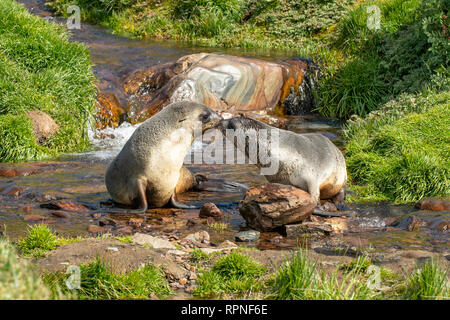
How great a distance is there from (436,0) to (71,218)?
8886 millimetres

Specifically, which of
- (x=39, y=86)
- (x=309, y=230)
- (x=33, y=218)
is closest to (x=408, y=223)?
(x=309, y=230)

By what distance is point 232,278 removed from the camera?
4891mm

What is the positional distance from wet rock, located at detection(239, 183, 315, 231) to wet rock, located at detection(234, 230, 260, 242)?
19 cm

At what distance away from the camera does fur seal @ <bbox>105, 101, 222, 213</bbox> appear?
742cm

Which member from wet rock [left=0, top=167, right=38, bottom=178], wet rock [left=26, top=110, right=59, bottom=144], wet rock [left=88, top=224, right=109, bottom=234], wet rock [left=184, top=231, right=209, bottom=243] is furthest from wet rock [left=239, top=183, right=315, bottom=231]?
wet rock [left=26, top=110, right=59, bottom=144]

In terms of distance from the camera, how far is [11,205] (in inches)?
293

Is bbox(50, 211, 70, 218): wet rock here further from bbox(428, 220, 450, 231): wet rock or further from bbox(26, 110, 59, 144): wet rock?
bbox(428, 220, 450, 231): wet rock

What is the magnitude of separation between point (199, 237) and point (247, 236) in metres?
0.52

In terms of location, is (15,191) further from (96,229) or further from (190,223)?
(190,223)

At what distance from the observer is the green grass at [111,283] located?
14.8 feet

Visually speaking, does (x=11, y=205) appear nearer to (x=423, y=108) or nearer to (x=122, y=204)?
(x=122, y=204)

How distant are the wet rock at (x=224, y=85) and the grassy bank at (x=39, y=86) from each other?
1.53 meters

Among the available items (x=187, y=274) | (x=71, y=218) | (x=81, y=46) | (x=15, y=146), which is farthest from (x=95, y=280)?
(x=81, y=46)
